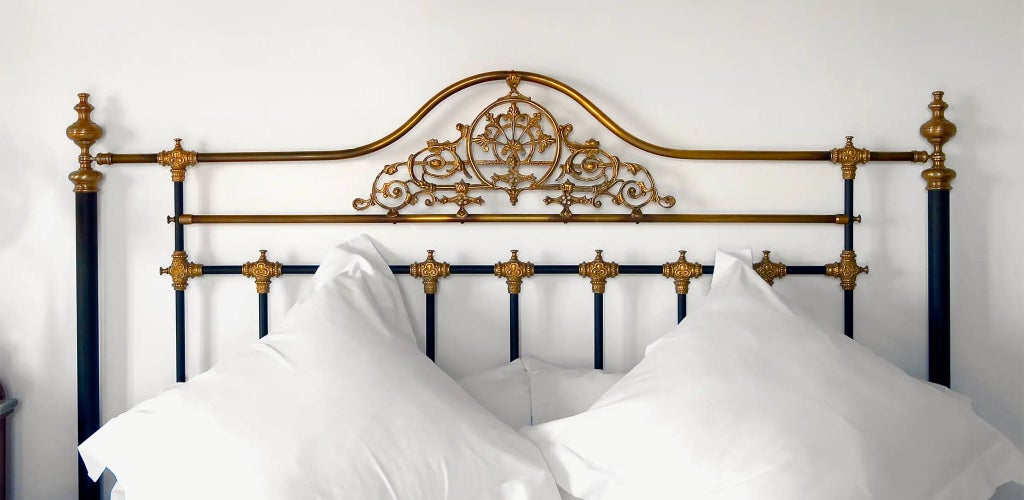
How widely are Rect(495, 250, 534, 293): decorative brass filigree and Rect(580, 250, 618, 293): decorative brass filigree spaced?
0.12 m

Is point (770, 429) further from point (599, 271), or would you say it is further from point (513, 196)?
point (513, 196)

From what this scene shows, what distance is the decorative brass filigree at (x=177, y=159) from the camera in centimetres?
155

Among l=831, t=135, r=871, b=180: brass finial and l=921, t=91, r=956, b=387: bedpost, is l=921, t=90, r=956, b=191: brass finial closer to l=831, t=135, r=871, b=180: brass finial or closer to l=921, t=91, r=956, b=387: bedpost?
l=921, t=91, r=956, b=387: bedpost

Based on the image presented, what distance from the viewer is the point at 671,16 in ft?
5.18

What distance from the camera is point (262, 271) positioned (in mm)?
1541

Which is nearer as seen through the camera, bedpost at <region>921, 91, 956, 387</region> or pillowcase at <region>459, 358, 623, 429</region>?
pillowcase at <region>459, 358, 623, 429</region>

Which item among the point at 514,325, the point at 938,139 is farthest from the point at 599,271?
the point at 938,139

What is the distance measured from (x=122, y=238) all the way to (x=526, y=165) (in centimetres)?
99

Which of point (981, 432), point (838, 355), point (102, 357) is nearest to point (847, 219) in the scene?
point (838, 355)

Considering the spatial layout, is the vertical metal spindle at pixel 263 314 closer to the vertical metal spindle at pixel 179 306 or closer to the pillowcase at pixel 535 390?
the vertical metal spindle at pixel 179 306

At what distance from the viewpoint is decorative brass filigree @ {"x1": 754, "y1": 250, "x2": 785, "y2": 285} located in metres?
1.53

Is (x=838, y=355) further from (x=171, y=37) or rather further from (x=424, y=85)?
(x=171, y=37)

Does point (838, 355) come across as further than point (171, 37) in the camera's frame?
No

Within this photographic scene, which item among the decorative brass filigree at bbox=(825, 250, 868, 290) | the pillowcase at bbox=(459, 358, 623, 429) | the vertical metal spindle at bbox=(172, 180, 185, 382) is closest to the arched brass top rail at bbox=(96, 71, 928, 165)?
the vertical metal spindle at bbox=(172, 180, 185, 382)
